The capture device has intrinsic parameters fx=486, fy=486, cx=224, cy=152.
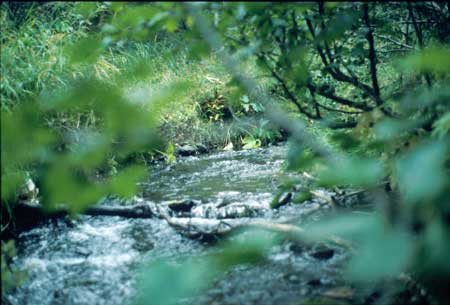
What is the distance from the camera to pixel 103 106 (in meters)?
0.66

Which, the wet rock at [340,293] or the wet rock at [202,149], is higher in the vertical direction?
the wet rock at [202,149]

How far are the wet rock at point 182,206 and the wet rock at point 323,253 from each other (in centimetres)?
129

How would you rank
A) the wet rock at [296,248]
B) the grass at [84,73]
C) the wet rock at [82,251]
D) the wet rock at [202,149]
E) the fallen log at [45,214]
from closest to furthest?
1. the wet rock at [296,248]
2. the wet rock at [82,251]
3. the fallen log at [45,214]
4. the grass at [84,73]
5. the wet rock at [202,149]

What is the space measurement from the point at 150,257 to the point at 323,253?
0.93m

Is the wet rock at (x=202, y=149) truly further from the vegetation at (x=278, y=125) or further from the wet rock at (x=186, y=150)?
the vegetation at (x=278, y=125)

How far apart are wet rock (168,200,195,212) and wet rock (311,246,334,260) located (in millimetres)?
1290

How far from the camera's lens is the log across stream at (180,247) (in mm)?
2033

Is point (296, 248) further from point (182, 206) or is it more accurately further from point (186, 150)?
point (186, 150)

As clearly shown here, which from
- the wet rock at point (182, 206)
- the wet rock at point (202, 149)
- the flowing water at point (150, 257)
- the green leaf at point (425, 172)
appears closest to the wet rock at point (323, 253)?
the flowing water at point (150, 257)

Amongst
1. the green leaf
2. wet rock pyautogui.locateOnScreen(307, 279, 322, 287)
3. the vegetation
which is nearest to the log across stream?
wet rock pyautogui.locateOnScreen(307, 279, 322, 287)

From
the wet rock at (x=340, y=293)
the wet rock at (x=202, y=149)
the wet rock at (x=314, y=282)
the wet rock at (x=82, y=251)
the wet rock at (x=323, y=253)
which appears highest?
the wet rock at (x=202, y=149)

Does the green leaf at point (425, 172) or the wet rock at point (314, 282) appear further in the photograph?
the wet rock at point (314, 282)

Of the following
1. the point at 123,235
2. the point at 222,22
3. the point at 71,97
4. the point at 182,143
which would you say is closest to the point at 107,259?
the point at 123,235

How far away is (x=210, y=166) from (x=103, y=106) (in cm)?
434
